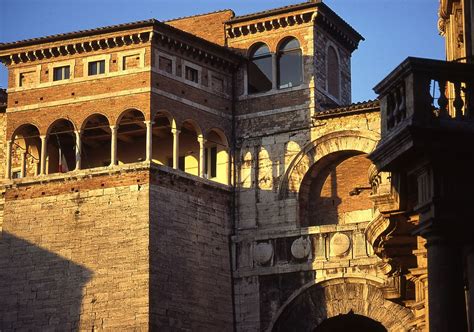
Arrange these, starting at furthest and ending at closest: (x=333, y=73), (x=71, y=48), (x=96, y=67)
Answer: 1. (x=333, y=73)
2. (x=71, y=48)
3. (x=96, y=67)

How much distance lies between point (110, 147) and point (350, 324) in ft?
28.6

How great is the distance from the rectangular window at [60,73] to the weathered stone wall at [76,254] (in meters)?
3.16

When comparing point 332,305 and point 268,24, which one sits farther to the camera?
point 268,24

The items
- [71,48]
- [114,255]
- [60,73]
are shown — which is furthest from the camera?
[60,73]

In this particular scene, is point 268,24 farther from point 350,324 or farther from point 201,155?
point 350,324

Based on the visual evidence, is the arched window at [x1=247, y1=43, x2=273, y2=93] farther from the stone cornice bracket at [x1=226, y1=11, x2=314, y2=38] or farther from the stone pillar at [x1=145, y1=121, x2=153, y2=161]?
the stone pillar at [x1=145, y1=121, x2=153, y2=161]

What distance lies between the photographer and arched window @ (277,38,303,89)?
37.8 m

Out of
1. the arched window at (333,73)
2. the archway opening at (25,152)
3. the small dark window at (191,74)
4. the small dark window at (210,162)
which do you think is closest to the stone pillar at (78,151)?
the archway opening at (25,152)

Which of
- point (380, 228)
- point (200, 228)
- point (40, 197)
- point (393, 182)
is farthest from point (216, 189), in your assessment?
point (393, 182)

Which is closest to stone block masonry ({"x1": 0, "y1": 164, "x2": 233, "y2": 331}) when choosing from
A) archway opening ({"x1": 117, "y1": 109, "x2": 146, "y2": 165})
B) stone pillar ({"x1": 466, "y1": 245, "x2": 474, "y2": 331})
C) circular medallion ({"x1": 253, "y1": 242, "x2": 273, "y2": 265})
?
circular medallion ({"x1": 253, "y1": 242, "x2": 273, "y2": 265})

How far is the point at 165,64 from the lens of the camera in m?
36.5

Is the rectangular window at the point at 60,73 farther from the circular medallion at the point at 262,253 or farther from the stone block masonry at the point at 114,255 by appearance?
the circular medallion at the point at 262,253

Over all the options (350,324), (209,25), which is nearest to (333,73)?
(209,25)

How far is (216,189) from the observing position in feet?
121
